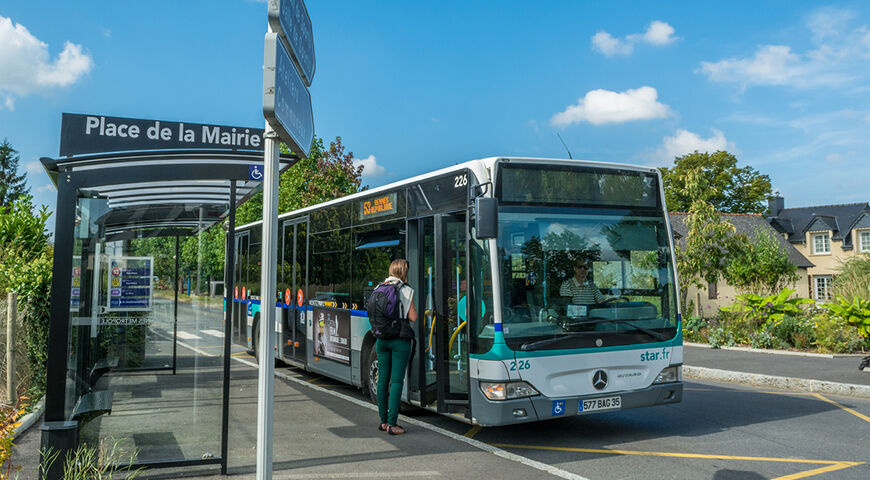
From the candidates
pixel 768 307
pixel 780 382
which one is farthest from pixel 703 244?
pixel 780 382

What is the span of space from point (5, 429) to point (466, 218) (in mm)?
4366

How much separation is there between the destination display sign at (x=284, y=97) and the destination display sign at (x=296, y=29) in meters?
0.06

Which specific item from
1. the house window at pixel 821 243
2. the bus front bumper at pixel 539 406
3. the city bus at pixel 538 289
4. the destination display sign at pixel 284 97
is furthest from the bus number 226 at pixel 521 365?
the house window at pixel 821 243

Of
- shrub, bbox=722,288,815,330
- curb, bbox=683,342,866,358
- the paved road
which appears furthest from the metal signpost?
shrub, bbox=722,288,815,330

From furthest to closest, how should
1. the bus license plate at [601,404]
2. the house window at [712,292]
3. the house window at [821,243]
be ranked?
the house window at [821,243] → the house window at [712,292] → the bus license plate at [601,404]

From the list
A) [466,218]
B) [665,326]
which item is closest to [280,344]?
[466,218]

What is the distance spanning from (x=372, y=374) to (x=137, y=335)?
3.27 meters

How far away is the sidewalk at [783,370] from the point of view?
11.0m

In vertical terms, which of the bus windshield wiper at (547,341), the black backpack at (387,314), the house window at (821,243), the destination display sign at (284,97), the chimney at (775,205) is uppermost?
the chimney at (775,205)

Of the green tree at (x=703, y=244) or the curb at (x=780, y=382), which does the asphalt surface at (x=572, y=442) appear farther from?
the green tree at (x=703, y=244)

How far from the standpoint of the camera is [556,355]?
659cm

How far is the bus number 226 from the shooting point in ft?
21.0

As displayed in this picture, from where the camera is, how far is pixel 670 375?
7289mm

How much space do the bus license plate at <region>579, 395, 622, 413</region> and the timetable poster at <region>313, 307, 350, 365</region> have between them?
400 cm
